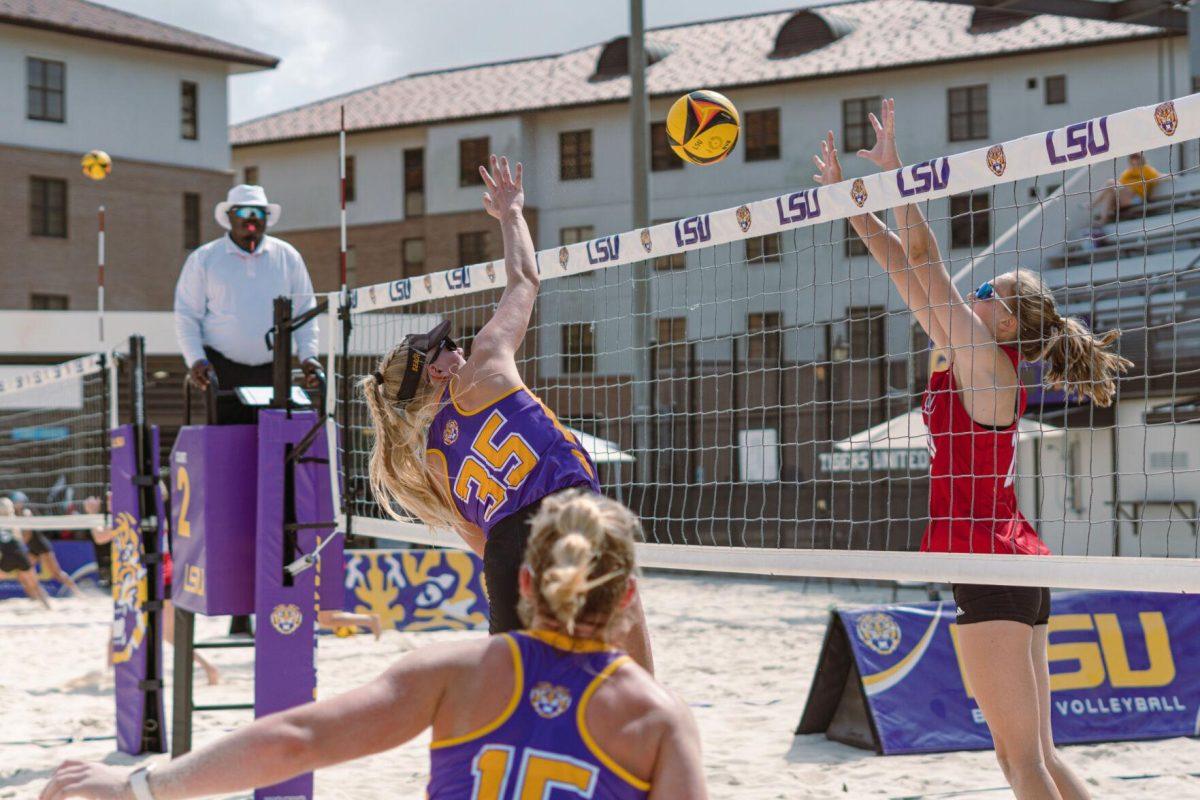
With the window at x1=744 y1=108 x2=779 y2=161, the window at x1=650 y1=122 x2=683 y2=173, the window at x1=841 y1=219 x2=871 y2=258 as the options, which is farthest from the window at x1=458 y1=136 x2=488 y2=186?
the window at x1=841 y1=219 x2=871 y2=258

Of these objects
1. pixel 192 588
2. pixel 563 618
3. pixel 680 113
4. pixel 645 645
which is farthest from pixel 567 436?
pixel 192 588

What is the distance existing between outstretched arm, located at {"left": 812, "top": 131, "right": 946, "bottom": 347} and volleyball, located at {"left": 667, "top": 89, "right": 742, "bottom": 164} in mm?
1140

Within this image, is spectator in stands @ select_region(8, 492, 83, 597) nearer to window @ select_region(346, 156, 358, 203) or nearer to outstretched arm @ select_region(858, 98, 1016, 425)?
outstretched arm @ select_region(858, 98, 1016, 425)

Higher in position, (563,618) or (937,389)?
(937,389)

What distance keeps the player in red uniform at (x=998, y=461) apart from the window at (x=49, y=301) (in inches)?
1242

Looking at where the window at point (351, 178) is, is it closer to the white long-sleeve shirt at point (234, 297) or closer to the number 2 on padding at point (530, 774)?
the white long-sleeve shirt at point (234, 297)

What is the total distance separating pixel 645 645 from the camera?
10.5 feet

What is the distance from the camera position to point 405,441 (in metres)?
3.47

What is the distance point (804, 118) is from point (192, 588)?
28.8 metres

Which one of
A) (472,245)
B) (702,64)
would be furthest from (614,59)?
(472,245)

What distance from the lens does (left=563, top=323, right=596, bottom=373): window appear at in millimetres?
5977

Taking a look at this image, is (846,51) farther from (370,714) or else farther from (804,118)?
(370,714)

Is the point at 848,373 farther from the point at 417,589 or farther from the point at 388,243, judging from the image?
the point at 388,243

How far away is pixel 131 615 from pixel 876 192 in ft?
14.7
